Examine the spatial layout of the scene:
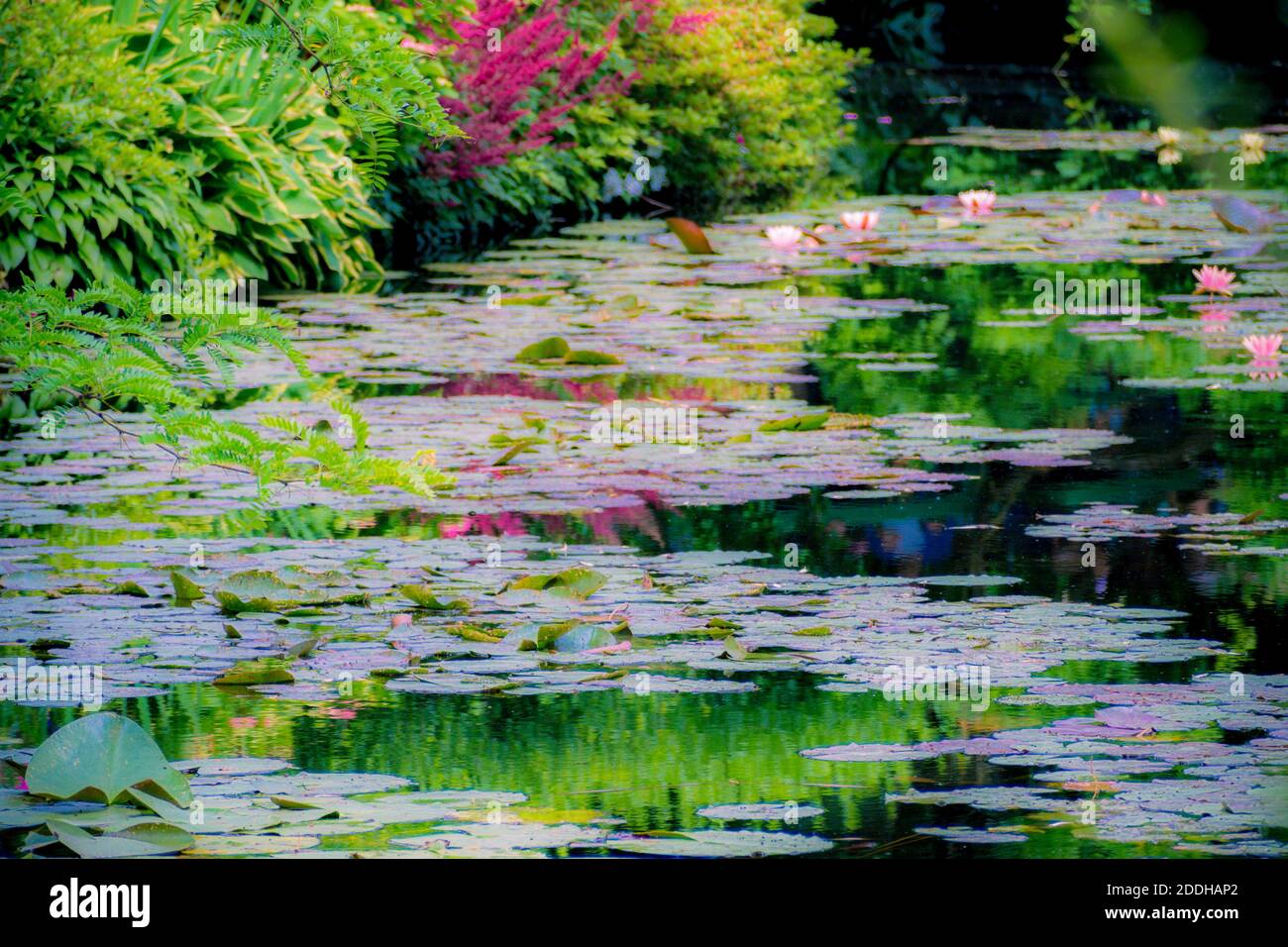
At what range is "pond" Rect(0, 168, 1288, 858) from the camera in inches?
128

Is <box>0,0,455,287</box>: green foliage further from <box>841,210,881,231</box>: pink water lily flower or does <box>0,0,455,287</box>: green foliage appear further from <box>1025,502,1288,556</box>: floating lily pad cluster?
<box>1025,502,1288,556</box>: floating lily pad cluster

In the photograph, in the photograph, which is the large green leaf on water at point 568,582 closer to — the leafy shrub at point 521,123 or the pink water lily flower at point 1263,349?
the pink water lily flower at point 1263,349

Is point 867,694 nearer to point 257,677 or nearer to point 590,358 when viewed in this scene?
point 257,677

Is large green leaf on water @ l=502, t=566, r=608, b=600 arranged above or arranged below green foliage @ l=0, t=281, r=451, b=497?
below

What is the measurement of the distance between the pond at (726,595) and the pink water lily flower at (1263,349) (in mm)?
100

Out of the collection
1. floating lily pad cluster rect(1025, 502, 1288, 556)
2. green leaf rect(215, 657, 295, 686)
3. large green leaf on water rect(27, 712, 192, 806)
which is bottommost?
large green leaf on water rect(27, 712, 192, 806)

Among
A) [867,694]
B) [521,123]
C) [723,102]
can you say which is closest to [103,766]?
[867,694]

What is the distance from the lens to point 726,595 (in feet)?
15.0

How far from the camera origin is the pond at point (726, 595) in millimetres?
3254

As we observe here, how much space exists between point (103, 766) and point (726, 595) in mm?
1764

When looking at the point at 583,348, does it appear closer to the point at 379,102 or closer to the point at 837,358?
the point at 837,358

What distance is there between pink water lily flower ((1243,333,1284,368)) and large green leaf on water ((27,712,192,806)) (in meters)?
5.66

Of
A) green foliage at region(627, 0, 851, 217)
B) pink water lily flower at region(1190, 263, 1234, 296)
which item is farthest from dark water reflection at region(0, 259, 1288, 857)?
green foliage at region(627, 0, 851, 217)
